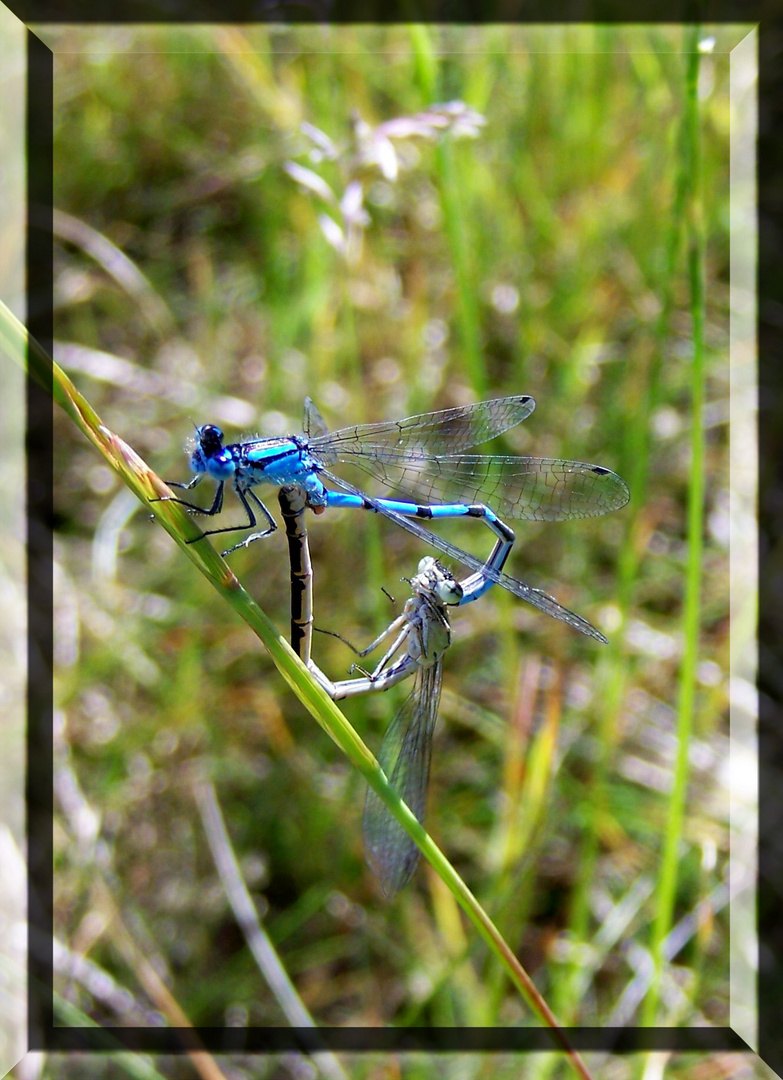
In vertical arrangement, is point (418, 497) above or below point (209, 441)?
below

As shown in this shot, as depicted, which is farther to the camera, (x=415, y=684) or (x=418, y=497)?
(x=418, y=497)

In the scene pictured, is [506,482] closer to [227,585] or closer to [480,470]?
[480,470]

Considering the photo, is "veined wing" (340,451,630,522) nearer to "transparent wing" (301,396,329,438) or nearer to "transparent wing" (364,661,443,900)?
"transparent wing" (301,396,329,438)

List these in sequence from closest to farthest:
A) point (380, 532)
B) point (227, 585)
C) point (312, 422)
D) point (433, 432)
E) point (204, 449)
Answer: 1. point (227, 585)
2. point (204, 449)
3. point (312, 422)
4. point (433, 432)
5. point (380, 532)

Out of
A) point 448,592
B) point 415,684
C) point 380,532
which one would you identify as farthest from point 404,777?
point 380,532

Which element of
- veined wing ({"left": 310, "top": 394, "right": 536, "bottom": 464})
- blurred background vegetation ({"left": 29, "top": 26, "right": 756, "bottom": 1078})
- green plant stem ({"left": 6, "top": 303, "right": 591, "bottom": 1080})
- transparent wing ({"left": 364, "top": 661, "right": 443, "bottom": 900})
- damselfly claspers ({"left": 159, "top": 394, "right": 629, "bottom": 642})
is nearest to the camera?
green plant stem ({"left": 6, "top": 303, "right": 591, "bottom": 1080})

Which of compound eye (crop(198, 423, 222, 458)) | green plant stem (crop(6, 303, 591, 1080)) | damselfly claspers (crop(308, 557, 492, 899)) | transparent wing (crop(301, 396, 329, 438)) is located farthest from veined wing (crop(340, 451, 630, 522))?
green plant stem (crop(6, 303, 591, 1080))

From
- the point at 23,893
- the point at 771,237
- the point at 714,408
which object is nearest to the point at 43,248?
the point at 23,893
